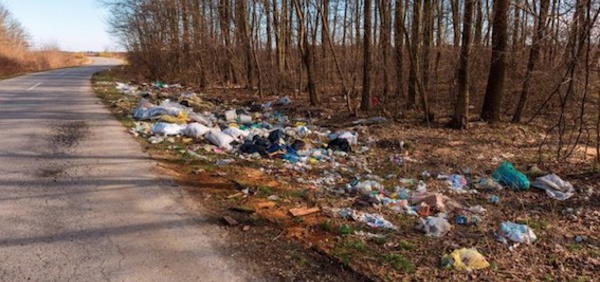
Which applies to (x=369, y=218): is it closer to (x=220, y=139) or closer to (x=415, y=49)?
(x=220, y=139)

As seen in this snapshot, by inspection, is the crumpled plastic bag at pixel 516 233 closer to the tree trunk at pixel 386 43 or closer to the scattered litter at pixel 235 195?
the scattered litter at pixel 235 195

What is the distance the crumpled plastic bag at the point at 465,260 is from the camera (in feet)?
12.2

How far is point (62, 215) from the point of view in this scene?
4.53m

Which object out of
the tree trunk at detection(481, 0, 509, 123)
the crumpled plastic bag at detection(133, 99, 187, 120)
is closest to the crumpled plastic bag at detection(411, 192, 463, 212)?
the tree trunk at detection(481, 0, 509, 123)

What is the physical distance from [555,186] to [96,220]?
6.07m

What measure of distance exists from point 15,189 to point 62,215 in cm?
127

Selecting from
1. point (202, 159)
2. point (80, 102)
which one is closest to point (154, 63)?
point (80, 102)

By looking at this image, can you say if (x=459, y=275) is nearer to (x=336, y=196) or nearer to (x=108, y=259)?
(x=336, y=196)

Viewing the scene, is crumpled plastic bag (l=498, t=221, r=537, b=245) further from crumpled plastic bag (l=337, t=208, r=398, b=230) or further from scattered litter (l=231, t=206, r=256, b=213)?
scattered litter (l=231, t=206, r=256, b=213)

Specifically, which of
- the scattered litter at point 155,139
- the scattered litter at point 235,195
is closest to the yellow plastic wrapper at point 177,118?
the scattered litter at point 155,139

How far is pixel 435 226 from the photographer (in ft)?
15.0

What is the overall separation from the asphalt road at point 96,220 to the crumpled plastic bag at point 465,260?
1.78 m

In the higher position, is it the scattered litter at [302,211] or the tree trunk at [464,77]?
the tree trunk at [464,77]

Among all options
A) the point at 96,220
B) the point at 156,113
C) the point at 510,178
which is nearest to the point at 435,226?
the point at 510,178
